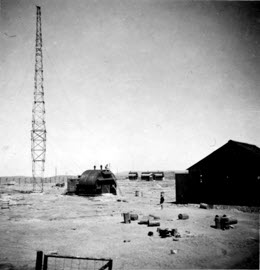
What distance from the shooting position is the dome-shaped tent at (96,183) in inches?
1316

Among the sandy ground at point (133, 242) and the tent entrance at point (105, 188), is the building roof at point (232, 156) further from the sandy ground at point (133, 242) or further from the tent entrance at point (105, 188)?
the tent entrance at point (105, 188)

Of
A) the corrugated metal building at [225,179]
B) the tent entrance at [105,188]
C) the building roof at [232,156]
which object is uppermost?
the building roof at [232,156]

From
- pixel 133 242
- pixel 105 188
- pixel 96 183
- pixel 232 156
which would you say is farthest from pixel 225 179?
pixel 105 188

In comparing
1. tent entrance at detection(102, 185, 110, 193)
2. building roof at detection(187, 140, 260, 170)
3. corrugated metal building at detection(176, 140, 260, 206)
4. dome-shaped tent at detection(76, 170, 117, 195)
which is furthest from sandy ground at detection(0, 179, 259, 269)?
tent entrance at detection(102, 185, 110, 193)

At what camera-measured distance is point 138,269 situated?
28.2ft

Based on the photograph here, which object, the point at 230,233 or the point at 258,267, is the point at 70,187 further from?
the point at 258,267

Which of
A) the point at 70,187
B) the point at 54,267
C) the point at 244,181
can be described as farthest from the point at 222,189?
the point at 70,187

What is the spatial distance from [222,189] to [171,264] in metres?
15.8

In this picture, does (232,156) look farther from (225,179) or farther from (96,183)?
(96,183)

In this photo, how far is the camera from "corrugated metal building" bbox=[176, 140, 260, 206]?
69.6 feet

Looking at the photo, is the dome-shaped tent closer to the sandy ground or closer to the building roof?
the sandy ground

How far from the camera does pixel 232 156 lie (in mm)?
22578

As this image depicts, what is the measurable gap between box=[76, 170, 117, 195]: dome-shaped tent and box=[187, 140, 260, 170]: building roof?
1567 centimetres

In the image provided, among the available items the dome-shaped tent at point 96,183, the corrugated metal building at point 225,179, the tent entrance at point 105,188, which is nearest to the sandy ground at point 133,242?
the corrugated metal building at point 225,179
